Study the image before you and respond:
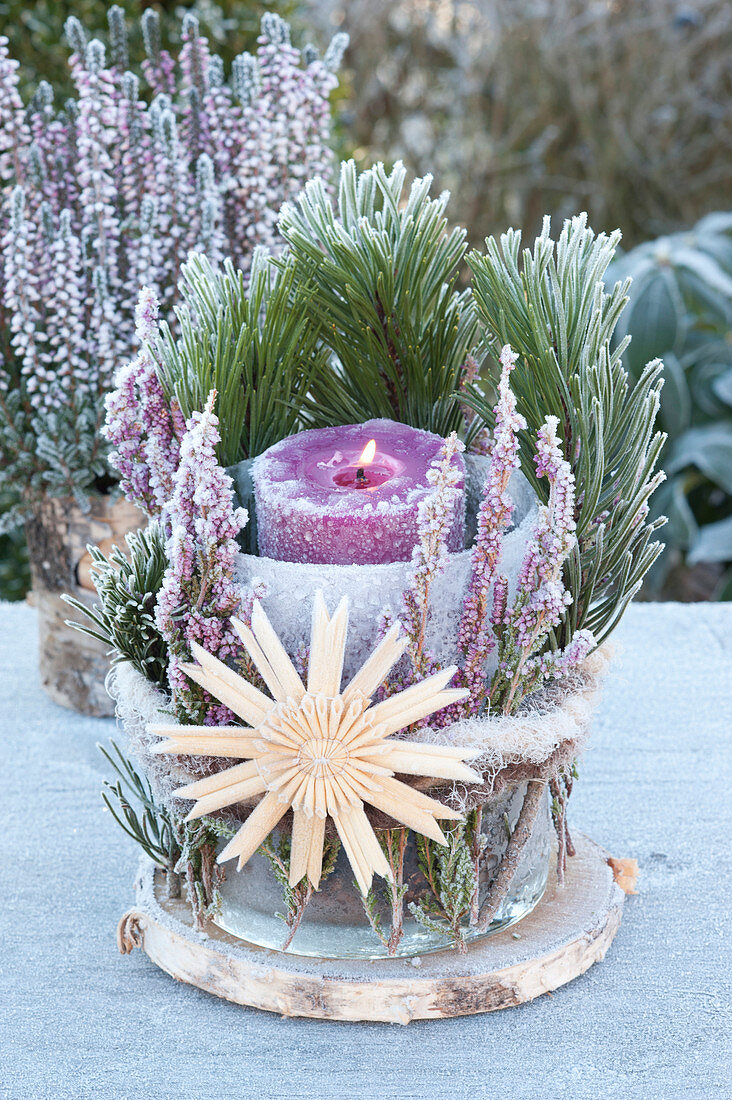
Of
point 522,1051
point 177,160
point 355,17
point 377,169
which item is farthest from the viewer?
point 355,17

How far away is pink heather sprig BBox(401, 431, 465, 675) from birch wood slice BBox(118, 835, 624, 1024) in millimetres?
146

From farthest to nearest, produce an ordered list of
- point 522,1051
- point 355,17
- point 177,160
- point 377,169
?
point 355,17, point 177,160, point 377,169, point 522,1051

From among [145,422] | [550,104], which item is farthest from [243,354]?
[550,104]

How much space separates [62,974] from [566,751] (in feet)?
0.94

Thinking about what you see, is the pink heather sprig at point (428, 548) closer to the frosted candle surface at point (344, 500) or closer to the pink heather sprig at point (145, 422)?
the frosted candle surface at point (344, 500)

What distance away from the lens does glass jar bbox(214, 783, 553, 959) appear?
0.53 metres

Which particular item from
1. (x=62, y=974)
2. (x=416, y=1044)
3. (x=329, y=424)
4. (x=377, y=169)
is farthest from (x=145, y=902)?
(x=377, y=169)

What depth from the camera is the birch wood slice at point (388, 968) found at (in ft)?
1.71

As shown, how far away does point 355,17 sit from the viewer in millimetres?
2725

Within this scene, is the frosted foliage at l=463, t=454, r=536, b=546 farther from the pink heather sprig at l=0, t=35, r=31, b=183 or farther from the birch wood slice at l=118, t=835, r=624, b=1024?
the pink heather sprig at l=0, t=35, r=31, b=183

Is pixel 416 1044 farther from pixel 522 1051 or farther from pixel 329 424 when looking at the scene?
pixel 329 424

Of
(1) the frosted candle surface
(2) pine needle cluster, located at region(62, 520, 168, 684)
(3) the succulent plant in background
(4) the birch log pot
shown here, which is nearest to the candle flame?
(1) the frosted candle surface

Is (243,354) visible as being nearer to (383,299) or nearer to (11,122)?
(383,299)

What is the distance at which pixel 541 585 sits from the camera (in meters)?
0.51
